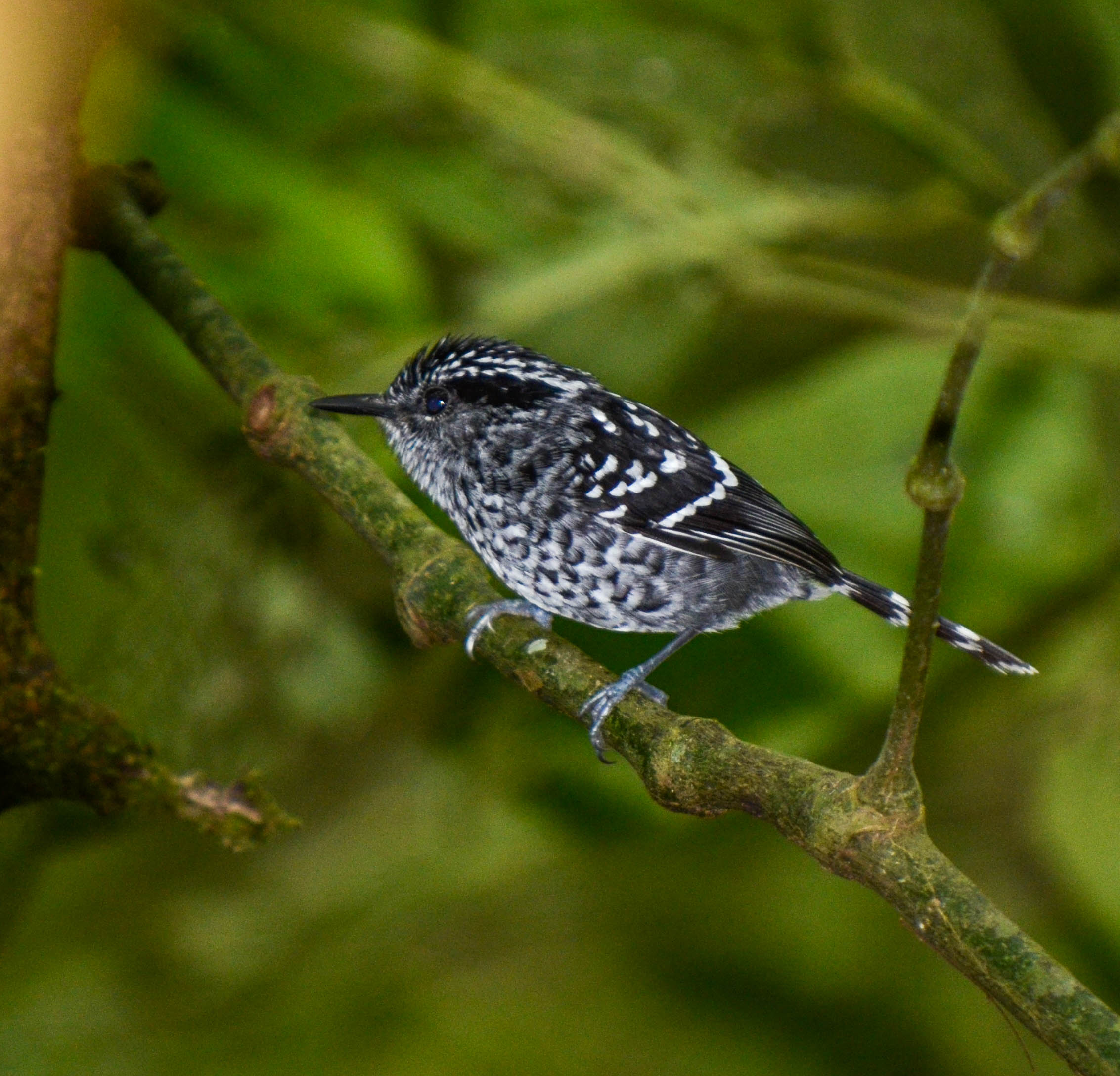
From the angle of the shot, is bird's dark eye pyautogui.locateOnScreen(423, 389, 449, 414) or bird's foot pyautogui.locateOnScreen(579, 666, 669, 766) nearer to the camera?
bird's foot pyautogui.locateOnScreen(579, 666, 669, 766)

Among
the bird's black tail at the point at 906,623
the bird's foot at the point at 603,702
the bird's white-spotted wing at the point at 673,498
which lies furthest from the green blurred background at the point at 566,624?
the bird's foot at the point at 603,702

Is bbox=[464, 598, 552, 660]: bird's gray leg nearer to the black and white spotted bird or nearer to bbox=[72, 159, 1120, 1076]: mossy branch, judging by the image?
bbox=[72, 159, 1120, 1076]: mossy branch

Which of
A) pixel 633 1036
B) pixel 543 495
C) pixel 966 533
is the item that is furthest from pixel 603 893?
pixel 543 495

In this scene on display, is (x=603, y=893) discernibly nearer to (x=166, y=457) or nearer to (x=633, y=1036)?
(x=633, y=1036)

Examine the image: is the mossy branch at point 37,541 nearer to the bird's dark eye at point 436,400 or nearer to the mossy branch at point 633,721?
the mossy branch at point 633,721

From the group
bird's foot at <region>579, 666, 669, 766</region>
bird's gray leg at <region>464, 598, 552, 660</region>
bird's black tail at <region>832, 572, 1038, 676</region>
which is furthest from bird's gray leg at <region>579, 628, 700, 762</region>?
bird's black tail at <region>832, 572, 1038, 676</region>

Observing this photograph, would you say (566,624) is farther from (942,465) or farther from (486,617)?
(942,465)
